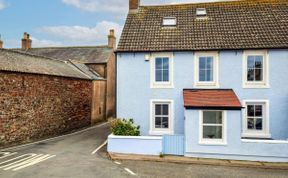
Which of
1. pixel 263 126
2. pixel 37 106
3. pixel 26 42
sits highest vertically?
pixel 26 42

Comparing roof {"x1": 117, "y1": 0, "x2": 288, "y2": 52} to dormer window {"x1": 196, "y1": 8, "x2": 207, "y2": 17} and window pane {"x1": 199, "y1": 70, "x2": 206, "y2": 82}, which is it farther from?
window pane {"x1": 199, "y1": 70, "x2": 206, "y2": 82}

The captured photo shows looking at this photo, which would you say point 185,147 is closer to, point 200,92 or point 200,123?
point 200,123

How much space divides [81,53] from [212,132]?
2811 centimetres

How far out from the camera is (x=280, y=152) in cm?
1285

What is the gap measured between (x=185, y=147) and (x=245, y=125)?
14.6 ft

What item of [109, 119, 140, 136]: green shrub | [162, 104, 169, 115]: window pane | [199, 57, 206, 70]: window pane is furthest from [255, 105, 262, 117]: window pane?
[109, 119, 140, 136]: green shrub

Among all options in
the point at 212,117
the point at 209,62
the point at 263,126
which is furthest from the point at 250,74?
the point at 212,117

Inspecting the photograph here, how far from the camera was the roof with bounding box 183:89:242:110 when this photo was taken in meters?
13.5

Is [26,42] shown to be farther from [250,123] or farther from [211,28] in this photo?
[250,123]

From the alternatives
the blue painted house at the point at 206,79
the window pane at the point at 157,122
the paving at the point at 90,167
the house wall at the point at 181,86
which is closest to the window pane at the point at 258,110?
the blue painted house at the point at 206,79

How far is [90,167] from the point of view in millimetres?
11680

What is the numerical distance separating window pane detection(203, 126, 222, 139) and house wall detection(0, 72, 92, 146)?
12033 mm

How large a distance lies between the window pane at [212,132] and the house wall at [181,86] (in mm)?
2254

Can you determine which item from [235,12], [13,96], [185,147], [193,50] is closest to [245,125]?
[185,147]
